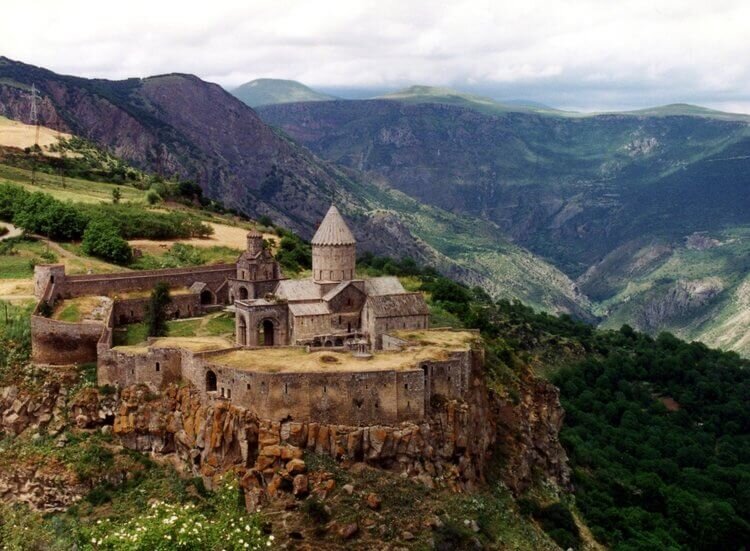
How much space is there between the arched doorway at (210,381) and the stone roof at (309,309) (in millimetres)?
8368

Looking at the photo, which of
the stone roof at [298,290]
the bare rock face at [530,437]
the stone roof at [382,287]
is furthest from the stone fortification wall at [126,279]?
the bare rock face at [530,437]

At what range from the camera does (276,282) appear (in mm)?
67000

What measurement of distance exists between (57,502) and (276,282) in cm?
2309

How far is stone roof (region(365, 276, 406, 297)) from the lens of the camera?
61.2m

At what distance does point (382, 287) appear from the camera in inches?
2447

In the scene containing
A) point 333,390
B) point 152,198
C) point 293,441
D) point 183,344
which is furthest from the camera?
point 152,198

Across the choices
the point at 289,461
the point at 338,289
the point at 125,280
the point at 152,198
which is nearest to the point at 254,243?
the point at 338,289

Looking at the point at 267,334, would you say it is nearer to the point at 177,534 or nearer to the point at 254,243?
the point at 254,243

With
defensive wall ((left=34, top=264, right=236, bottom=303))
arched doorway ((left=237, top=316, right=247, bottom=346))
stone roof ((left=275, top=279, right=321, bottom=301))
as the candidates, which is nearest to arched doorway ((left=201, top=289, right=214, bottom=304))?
defensive wall ((left=34, top=264, right=236, bottom=303))

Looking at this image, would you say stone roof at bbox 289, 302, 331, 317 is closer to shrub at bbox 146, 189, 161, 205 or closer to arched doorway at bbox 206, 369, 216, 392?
arched doorway at bbox 206, 369, 216, 392

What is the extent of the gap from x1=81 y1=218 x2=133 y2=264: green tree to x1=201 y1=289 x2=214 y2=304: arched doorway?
12476 mm

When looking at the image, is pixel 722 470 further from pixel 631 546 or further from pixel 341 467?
pixel 341 467

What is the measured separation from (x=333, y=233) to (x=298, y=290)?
4830 mm

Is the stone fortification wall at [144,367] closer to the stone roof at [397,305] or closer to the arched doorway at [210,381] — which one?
the arched doorway at [210,381]
